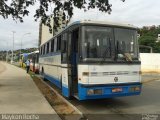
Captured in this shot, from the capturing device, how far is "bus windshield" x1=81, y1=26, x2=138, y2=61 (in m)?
10.8

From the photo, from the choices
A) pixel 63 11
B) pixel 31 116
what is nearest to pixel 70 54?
pixel 31 116

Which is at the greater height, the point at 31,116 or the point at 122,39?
the point at 122,39

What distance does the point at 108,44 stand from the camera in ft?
36.1

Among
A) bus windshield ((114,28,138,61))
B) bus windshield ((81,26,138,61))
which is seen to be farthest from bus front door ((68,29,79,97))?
bus windshield ((114,28,138,61))

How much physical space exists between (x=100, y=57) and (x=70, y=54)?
1930mm

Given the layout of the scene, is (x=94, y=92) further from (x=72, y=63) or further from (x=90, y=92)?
(x=72, y=63)

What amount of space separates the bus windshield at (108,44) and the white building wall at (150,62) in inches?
1231

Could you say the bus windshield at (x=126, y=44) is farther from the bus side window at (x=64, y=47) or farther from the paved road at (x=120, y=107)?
the bus side window at (x=64, y=47)

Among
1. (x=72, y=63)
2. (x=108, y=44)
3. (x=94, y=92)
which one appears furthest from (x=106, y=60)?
(x=72, y=63)

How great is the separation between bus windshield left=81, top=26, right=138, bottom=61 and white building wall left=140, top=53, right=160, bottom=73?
31.3m

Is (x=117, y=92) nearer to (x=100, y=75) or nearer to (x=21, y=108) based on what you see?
(x=100, y=75)

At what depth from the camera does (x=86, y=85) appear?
10.5 m

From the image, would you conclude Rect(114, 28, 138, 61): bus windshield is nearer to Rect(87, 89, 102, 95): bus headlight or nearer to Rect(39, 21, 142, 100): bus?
Rect(39, 21, 142, 100): bus

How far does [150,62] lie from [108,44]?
3253 centimetres
